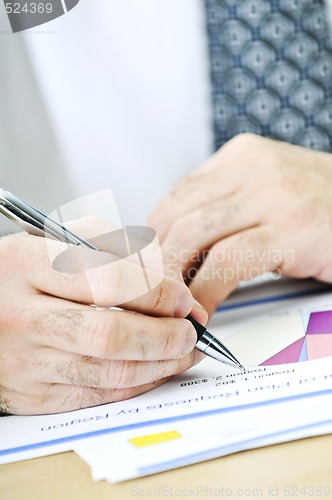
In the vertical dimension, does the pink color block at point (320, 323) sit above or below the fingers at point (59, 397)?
below

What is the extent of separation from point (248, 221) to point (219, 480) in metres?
0.29

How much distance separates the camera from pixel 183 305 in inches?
13.7

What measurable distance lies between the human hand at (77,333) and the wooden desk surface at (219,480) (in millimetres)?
63

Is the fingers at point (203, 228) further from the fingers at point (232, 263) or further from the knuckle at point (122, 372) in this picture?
the knuckle at point (122, 372)

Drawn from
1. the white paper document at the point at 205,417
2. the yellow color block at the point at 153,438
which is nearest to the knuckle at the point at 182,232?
the white paper document at the point at 205,417

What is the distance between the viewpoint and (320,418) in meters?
0.28

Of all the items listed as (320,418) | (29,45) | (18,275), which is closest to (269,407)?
(320,418)

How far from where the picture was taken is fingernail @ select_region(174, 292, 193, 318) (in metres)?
0.34

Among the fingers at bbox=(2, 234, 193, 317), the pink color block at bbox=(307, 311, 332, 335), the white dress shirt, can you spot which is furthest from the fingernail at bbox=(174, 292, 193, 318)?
the white dress shirt

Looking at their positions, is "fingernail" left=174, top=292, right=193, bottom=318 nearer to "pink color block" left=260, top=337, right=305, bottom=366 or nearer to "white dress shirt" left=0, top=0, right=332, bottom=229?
"pink color block" left=260, top=337, right=305, bottom=366

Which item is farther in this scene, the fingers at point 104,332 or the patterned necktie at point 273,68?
the patterned necktie at point 273,68

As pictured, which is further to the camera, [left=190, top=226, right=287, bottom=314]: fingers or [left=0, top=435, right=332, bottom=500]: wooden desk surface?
[left=190, top=226, right=287, bottom=314]: fingers

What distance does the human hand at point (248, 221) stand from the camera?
486 mm

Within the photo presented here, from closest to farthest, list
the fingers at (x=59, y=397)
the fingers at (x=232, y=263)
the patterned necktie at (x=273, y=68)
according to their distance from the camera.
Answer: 1. the fingers at (x=59, y=397)
2. the fingers at (x=232, y=263)
3. the patterned necktie at (x=273, y=68)
